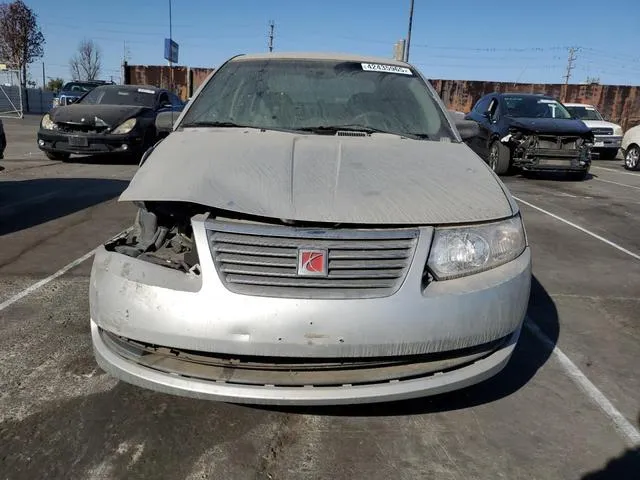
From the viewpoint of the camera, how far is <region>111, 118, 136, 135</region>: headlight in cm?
987

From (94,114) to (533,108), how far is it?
29.7 ft

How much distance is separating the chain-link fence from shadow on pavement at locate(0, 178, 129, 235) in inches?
744

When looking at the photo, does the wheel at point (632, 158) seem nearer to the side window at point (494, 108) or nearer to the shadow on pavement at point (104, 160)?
the side window at point (494, 108)

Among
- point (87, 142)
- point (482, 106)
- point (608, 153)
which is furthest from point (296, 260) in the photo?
point (608, 153)

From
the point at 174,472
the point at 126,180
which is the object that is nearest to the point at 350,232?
the point at 174,472

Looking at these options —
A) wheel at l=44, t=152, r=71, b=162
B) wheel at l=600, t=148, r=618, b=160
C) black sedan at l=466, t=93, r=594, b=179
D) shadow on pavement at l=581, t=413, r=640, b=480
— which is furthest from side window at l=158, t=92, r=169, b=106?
wheel at l=600, t=148, r=618, b=160

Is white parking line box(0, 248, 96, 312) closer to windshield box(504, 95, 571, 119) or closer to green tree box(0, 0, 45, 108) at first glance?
windshield box(504, 95, 571, 119)

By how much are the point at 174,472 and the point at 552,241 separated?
16.8ft

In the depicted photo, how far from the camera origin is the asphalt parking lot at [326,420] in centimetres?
211

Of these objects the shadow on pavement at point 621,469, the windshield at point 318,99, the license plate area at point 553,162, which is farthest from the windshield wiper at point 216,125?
the license plate area at point 553,162

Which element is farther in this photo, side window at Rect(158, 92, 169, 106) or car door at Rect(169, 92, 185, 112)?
car door at Rect(169, 92, 185, 112)

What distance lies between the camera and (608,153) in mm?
17734

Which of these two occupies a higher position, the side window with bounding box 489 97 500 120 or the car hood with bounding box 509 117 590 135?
the side window with bounding box 489 97 500 120

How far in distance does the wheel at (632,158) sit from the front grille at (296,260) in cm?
1470
